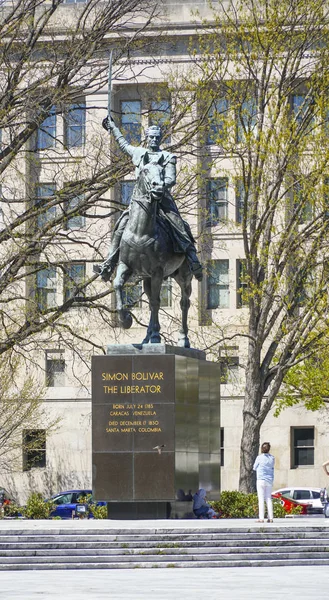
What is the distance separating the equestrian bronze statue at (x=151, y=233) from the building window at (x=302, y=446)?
116 ft

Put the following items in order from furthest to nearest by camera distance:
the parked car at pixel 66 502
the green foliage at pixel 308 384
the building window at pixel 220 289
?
1. the building window at pixel 220 289
2. the green foliage at pixel 308 384
3. the parked car at pixel 66 502

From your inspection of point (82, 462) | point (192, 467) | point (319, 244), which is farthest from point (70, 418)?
point (192, 467)

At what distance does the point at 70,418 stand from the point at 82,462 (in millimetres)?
1968

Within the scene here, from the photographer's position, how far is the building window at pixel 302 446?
59.9 metres

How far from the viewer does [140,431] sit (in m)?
24.1

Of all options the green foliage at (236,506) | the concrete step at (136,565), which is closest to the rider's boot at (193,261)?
the green foliage at (236,506)

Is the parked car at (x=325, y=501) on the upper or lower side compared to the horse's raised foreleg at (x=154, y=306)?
lower

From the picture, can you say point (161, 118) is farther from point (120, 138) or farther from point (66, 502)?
point (66, 502)

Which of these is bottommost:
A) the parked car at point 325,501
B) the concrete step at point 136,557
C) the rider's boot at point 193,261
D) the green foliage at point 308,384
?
the concrete step at point 136,557

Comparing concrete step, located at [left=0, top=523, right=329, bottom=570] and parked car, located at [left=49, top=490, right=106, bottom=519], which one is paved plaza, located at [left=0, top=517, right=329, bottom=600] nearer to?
concrete step, located at [left=0, top=523, right=329, bottom=570]

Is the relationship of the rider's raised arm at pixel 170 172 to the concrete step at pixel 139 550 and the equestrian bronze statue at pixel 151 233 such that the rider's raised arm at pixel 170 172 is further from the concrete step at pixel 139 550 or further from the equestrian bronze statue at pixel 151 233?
the concrete step at pixel 139 550

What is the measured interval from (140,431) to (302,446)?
120ft

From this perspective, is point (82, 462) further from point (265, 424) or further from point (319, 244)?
point (319, 244)

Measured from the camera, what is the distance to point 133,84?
190 ft
